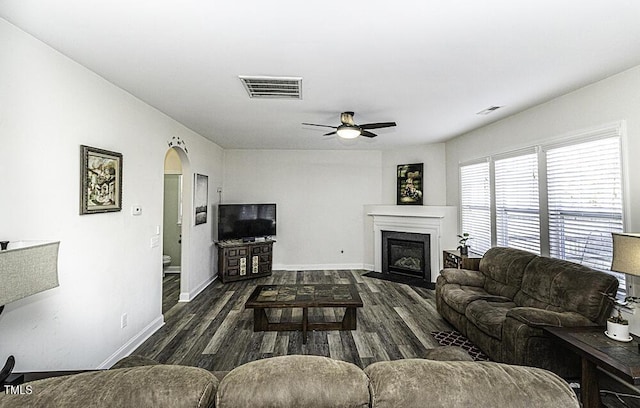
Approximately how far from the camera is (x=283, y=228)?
22.1 feet

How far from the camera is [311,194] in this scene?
677cm

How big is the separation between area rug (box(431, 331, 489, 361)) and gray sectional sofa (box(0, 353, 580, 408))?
226 centimetres

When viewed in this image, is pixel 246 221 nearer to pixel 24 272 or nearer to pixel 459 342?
pixel 459 342

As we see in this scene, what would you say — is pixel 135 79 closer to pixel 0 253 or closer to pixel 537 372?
pixel 0 253

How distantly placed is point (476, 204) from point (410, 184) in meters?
1.57

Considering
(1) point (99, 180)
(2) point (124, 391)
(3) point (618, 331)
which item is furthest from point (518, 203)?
(1) point (99, 180)

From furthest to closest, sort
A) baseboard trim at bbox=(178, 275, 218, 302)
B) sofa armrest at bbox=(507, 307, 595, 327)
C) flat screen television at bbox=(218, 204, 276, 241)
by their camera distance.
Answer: flat screen television at bbox=(218, 204, 276, 241) < baseboard trim at bbox=(178, 275, 218, 302) < sofa armrest at bbox=(507, 307, 595, 327)

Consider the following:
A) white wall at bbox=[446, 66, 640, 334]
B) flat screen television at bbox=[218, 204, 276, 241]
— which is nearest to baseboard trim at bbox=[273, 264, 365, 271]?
flat screen television at bbox=[218, 204, 276, 241]

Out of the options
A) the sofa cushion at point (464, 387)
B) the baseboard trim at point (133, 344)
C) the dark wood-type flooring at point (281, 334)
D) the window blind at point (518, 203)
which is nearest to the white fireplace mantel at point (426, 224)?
the dark wood-type flooring at point (281, 334)

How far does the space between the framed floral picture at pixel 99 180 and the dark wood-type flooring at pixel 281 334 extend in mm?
1627

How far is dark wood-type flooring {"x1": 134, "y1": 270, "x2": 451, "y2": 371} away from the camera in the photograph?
9.96ft

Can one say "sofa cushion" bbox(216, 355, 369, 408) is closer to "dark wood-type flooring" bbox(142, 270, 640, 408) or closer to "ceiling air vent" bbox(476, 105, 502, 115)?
"dark wood-type flooring" bbox(142, 270, 640, 408)

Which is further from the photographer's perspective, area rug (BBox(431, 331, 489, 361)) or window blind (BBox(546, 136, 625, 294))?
area rug (BBox(431, 331, 489, 361))

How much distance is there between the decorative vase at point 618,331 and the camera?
2.08 meters
